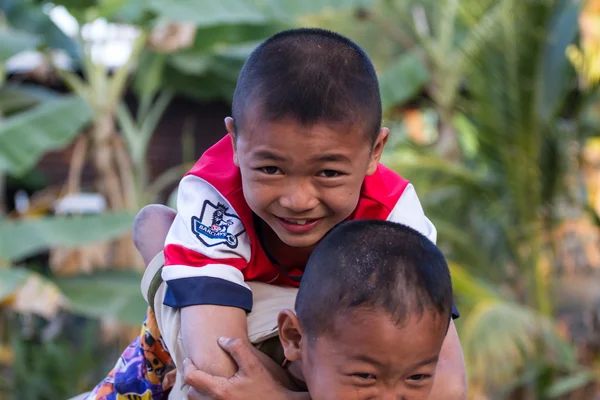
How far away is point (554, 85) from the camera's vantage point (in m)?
6.00

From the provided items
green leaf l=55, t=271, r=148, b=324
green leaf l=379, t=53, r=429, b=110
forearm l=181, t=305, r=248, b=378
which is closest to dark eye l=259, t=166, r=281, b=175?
forearm l=181, t=305, r=248, b=378

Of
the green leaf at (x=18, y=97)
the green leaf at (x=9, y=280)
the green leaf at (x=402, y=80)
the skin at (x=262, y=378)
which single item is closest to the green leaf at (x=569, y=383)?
the green leaf at (x=402, y=80)

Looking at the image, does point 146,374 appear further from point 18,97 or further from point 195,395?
point 18,97

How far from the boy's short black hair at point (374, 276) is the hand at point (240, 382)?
0.19 metres

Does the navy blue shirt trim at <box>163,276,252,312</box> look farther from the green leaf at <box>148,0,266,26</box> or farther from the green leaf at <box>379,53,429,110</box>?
the green leaf at <box>379,53,429,110</box>

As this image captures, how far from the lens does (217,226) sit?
7.07ft

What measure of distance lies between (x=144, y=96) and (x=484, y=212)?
3015mm

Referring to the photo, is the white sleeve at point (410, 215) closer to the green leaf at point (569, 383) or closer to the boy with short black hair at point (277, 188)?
the boy with short black hair at point (277, 188)

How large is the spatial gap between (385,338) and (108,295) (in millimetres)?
4879

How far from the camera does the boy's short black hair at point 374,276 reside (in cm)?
175

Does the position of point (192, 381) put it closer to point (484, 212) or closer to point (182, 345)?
point (182, 345)

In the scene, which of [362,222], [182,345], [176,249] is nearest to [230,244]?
[176,249]

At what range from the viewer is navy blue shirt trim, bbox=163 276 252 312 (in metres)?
2.04

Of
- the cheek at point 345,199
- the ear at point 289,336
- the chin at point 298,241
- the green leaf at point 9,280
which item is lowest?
the green leaf at point 9,280
